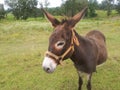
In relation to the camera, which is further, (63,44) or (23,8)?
(23,8)

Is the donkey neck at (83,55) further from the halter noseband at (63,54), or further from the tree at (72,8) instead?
the tree at (72,8)

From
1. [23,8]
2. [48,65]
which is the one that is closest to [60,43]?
[48,65]

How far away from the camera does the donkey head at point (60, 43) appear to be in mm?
3511

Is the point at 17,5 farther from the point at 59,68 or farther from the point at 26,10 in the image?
the point at 59,68

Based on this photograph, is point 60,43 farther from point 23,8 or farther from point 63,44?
point 23,8

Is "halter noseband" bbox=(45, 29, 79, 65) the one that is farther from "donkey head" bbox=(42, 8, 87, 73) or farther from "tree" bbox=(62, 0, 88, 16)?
"tree" bbox=(62, 0, 88, 16)

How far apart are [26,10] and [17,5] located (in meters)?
2.79

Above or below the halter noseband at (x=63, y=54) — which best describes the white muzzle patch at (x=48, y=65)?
below

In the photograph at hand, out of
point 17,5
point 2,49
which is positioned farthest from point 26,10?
point 2,49

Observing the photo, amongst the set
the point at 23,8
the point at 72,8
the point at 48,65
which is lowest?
the point at 23,8

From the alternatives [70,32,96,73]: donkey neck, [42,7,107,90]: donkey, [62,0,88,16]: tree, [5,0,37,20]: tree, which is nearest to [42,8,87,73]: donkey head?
[42,7,107,90]: donkey

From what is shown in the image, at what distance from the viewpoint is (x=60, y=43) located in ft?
11.7

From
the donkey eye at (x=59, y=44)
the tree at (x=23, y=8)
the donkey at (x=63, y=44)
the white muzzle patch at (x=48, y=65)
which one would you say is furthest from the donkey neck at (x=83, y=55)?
the tree at (x=23, y=8)

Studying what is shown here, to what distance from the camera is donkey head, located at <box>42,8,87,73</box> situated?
351 centimetres
